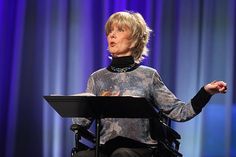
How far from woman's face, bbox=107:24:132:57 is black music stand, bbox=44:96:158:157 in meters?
0.43

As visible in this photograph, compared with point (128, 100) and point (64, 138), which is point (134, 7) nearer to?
point (64, 138)

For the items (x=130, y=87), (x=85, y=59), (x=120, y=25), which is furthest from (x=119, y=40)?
(x=85, y=59)

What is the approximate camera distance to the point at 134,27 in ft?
6.82

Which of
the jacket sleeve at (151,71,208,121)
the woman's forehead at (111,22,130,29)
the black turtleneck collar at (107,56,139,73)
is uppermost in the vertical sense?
the woman's forehead at (111,22,130,29)

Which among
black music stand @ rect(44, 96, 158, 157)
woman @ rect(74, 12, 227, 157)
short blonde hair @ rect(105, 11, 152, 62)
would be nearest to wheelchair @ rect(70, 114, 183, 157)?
woman @ rect(74, 12, 227, 157)

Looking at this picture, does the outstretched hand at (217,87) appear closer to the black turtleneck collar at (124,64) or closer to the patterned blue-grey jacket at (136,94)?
the patterned blue-grey jacket at (136,94)

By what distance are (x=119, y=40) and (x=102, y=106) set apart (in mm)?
499

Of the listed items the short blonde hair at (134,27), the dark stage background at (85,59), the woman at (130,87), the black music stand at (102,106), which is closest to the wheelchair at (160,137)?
the woman at (130,87)

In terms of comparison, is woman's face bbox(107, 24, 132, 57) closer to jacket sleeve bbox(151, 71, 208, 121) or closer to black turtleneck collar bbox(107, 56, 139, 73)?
black turtleneck collar bbox(107, 56, 139, 73)

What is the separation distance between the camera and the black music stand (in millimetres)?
1598

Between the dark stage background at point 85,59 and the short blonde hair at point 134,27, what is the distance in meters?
0.76

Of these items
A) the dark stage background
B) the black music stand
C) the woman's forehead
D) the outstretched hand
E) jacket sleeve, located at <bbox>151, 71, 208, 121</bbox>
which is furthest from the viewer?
the dark stage background

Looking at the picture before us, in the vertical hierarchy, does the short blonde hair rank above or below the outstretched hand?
above

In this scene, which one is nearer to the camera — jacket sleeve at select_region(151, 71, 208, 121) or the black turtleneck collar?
jacket sleeve at select_region(151, 71, 208, 121)
